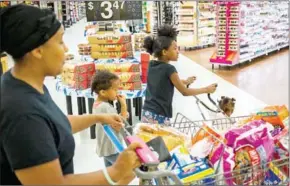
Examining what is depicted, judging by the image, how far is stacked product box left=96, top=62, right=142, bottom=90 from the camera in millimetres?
4598

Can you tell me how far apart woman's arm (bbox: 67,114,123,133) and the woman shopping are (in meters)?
0.35

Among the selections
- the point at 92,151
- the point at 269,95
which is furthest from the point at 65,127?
the point at 269,95

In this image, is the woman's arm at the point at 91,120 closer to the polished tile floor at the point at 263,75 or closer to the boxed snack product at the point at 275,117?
the boxed snack product at the point at 275,117

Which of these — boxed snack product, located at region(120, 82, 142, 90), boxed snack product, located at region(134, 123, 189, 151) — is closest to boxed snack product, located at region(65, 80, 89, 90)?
boxed snack product, located at region(120, 82, 142, 90)

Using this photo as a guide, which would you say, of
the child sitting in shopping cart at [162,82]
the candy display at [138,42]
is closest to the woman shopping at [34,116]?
the child sitting in shopping cart at [162,82]

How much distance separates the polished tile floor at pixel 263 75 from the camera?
6.65m

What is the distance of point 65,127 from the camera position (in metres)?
1.29

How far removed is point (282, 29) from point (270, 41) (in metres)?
0.99

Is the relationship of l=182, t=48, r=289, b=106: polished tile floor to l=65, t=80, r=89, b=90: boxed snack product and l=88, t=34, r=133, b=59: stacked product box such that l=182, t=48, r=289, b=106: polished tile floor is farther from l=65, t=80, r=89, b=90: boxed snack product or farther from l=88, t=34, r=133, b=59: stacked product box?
l=65, t=80, r=89, b=90: boxed snack product

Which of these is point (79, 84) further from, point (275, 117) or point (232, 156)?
point (232, 156)

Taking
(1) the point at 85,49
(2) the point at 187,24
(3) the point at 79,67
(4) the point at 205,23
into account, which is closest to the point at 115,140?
(3) the point at 79,67

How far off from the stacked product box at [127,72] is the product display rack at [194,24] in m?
7.33

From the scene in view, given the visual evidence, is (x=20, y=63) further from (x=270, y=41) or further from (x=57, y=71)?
(x=270, y=41)

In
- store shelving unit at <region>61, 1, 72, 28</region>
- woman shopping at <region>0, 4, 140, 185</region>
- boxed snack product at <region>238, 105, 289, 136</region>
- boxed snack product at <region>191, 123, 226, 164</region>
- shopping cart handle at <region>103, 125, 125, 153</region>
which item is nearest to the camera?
woman shopping at <region>0, 4, 140, 185</region>
